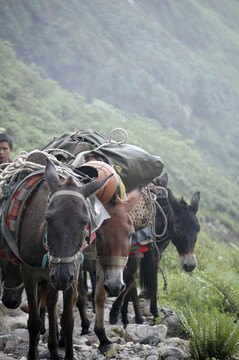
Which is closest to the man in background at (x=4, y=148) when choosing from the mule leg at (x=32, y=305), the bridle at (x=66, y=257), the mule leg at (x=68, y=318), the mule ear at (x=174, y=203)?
the mule ear at (x=174, y=203)

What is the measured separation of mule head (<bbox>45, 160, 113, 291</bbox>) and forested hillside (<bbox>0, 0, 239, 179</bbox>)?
23.1 meters

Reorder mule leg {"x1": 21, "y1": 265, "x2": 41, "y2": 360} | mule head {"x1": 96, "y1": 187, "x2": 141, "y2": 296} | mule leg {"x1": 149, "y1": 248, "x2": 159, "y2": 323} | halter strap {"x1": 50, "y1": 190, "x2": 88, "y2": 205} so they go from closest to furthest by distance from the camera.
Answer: halter strap {"x1": 50, "y1": 190, "x2": 88, "y2": 205}
mule leg {"x1": 21, "y1": 265, "x2": 41, "y2": 360}
mule head {"x1": 96, "y1": 187, "x2": 141, "y2": 296}
mule leg {"x1": 149, "y1": 248, "x2": 159, "y2": 323}

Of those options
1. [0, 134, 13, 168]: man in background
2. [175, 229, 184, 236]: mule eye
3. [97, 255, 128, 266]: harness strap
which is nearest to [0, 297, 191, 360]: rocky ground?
[97, 255, 128, 266]: harness strap

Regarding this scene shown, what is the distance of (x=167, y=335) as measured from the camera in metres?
5.58

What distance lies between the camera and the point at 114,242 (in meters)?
4.05

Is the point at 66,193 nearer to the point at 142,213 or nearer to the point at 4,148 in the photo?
the point at 142,213

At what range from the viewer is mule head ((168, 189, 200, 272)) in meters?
6.35

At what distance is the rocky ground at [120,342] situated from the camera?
4.31m

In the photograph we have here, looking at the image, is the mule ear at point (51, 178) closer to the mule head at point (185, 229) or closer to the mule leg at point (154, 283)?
the mule head at point (185, 229)

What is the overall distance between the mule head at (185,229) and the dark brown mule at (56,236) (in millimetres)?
2849

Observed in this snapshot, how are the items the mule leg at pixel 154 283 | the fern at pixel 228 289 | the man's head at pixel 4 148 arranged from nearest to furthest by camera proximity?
the fern at pixel 228 289 → the mule leg at pixel 154 283 → the man's head at pixel 4 148

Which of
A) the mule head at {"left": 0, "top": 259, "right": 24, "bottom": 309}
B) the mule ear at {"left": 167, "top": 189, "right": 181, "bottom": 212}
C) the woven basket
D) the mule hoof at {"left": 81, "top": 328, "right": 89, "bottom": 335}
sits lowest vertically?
the mule hoof at {"left": 81, "top": 328, "right": 89, "bottom": 335}

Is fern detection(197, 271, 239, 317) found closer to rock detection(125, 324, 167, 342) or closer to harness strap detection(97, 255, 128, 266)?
rock detection(125, 324, 167, 342)

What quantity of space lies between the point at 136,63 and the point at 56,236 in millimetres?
36344
